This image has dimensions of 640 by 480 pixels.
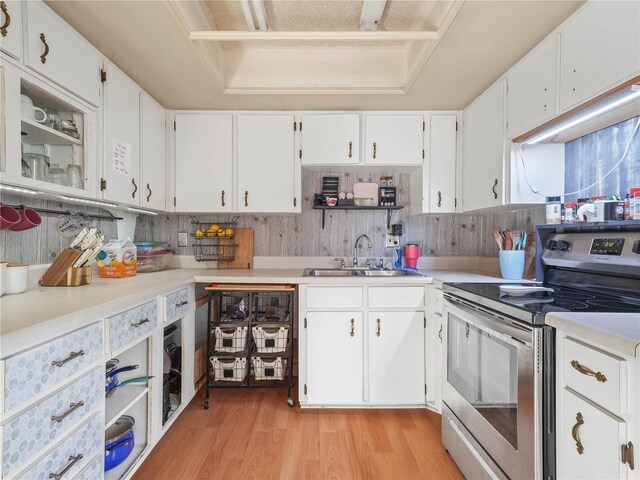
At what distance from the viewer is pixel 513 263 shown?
195cm

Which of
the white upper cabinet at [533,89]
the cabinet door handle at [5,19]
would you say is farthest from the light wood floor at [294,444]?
the cabinet door handle at [5,19]

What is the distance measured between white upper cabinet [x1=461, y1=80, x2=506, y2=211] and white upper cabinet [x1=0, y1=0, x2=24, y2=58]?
7.92ft

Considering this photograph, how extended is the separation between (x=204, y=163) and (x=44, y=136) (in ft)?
3.47

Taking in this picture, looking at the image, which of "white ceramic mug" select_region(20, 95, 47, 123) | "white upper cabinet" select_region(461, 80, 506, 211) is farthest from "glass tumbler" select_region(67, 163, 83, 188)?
"white upper cabinet" select_region(461, 80, 506, 211)

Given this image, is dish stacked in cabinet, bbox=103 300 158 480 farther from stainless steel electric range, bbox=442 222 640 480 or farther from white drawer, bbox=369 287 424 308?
stainless steel electric range, bbox=442 222 640 480

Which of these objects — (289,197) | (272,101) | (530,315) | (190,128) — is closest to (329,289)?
(289,197)

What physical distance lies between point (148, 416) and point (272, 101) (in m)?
2.13

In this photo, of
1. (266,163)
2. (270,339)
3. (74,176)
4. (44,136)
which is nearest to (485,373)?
(270,339)

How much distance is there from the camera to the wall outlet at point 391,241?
271cm

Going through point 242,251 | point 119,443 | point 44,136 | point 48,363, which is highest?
point 44,136

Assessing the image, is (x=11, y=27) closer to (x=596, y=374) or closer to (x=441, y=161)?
(x=596, y=374)

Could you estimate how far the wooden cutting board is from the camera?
2666 mm

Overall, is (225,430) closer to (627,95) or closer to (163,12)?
(163,12)

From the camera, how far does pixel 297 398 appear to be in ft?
7.36
